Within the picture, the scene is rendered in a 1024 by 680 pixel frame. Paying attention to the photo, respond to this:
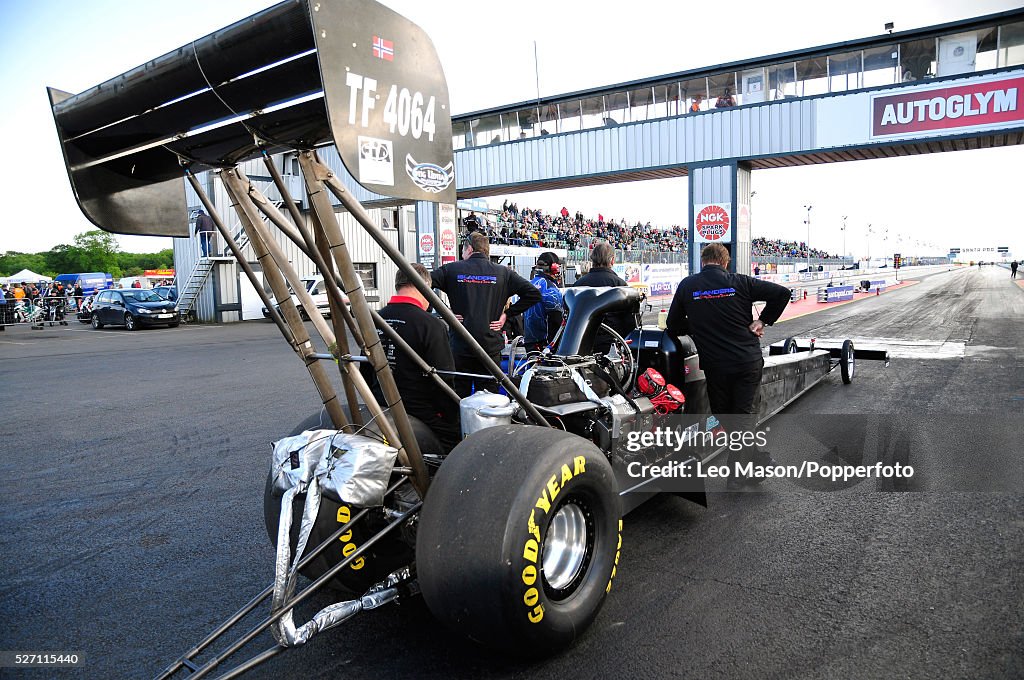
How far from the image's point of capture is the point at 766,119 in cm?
1922

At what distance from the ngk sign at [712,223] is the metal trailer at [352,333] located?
18550 mm

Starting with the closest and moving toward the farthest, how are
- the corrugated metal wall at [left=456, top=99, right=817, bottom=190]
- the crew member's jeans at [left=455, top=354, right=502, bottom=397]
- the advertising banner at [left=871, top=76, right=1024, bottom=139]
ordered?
the crew member's jeans at [left=455, top=354, right=502, bottom=397]
the advertising banner at [left=871, top=76, right=1024, bottom=139]
the corrugated metal wall at [left=456, top=99, right=817, bottom=190]

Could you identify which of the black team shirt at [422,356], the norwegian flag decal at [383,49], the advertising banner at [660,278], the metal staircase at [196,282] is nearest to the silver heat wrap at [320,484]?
the black team shirt at [422,356]

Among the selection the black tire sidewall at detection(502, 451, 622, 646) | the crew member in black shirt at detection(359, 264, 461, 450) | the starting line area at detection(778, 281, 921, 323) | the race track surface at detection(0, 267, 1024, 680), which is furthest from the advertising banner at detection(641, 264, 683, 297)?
the black tire sidewall at detection(502, 451, 622, 646)

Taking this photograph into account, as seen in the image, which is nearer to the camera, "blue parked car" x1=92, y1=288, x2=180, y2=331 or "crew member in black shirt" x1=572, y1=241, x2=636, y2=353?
"crew member in black shirt" x1=572, y1=241, x2=636, y2=353

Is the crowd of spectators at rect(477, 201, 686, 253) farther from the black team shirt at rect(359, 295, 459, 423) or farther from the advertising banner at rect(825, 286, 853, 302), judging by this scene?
the black team shirt at rect(359, 295, 459, 423)

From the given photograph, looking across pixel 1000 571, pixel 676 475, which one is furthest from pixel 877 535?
pixel 676 475

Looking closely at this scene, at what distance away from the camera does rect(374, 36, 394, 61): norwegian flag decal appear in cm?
213

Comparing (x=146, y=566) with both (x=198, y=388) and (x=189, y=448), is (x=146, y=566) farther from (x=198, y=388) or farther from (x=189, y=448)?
(x=198, y=388)

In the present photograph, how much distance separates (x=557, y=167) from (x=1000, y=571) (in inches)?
827

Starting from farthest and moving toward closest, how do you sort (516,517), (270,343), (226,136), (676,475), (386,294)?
(386,294) < (270,343) < (676,475) < (226,136) < (516,517)

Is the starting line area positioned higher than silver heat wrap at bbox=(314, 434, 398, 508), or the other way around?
silver heat wrap at bbox=(314, 434, 398, 508)

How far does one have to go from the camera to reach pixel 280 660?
8.77ft

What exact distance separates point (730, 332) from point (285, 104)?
331 cm
